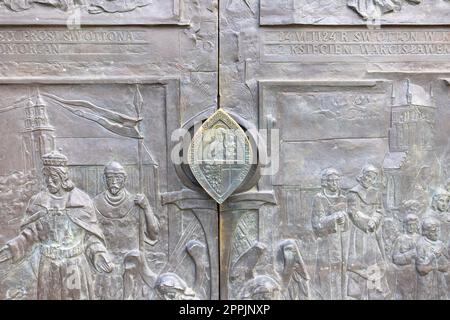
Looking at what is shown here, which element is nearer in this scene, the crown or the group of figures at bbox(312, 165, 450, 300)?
the crown

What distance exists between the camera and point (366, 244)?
164 inches

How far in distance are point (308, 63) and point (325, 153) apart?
59cm

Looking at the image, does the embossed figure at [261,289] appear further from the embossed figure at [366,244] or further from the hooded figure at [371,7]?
the hooded figure at [371,7]

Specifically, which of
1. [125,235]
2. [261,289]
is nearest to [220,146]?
[125,235]

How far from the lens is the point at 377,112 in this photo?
413cm

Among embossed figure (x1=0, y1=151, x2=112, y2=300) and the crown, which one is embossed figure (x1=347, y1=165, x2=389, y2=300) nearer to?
embossed figure (x1=0, y1=151, x2=112, y2=300)

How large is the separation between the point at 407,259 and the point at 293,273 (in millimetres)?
751

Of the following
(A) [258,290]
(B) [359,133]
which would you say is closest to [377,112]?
(B) [359,133]

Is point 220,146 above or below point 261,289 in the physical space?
above

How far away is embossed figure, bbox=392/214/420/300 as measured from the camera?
4160 millimetres

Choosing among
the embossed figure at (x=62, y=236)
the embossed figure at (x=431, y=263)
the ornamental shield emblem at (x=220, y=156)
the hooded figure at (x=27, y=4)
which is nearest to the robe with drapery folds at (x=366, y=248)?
the embossed figure at (x=431, y=263)

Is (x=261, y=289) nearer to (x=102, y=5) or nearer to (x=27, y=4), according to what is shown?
(x=102, y=5)

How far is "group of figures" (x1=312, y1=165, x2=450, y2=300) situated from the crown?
1.64 meters

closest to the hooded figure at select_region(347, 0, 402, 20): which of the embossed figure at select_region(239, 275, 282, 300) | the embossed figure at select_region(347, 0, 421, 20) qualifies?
the embossed figure at select_region(347, 0, 421, 20)
